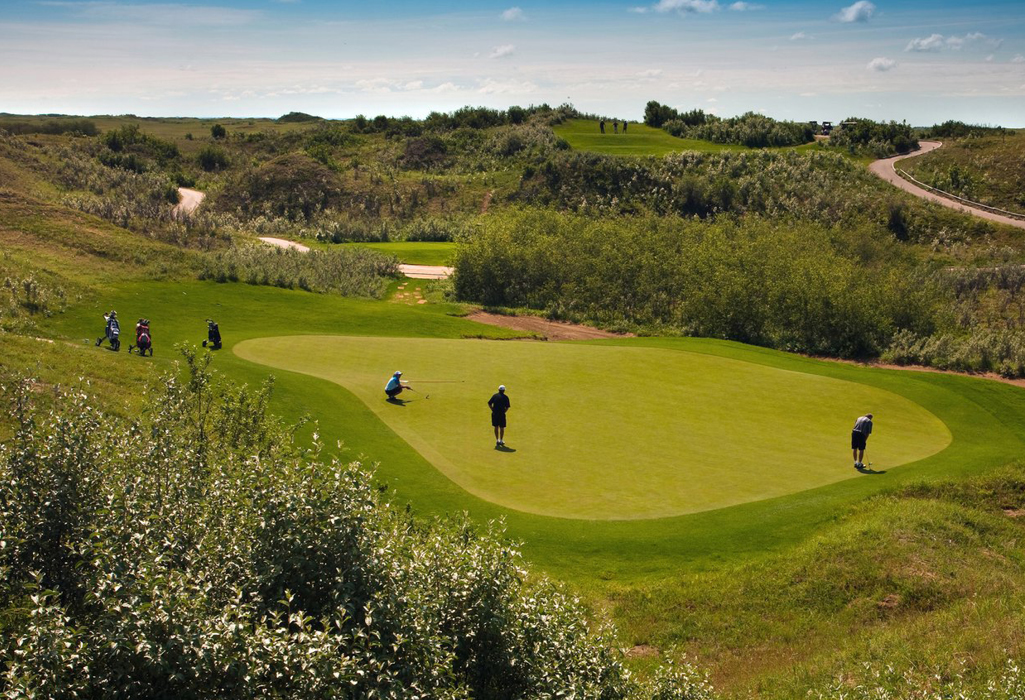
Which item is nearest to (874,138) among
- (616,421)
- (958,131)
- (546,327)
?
(958,131)

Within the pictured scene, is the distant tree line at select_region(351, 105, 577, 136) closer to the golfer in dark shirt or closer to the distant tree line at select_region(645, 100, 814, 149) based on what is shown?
the distant tree line at select_region(645, 100, 814, 149)

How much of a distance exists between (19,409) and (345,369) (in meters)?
21.6

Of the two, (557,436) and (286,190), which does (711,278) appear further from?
(286,190)

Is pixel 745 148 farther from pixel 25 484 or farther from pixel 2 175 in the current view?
pixel 25 484

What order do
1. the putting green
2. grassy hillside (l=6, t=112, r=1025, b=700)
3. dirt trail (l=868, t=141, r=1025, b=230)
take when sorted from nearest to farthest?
grassy hillside (l=6, t=112, r=1025, b=700), the putting green, dirt trail (l=868, t=141, r=1025, b=230)

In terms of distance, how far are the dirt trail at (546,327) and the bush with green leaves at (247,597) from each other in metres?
A: 41.4

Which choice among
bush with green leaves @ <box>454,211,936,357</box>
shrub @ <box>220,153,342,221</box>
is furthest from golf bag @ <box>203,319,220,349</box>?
shrub @ <box>220,153,342,221</box>

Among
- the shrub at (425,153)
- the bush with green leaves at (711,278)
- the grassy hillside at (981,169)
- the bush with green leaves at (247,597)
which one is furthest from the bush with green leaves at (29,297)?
the grassy hillside at (981,169)

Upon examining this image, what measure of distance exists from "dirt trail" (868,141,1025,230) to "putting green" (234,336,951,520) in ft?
218

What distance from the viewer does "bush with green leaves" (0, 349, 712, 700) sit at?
10.2m

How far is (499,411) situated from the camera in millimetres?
27328

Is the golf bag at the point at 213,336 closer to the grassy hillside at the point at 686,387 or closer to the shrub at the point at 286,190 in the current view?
the grassy hillside at the point at 686,387

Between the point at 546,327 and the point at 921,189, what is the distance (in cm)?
6268

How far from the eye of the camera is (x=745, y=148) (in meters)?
112
